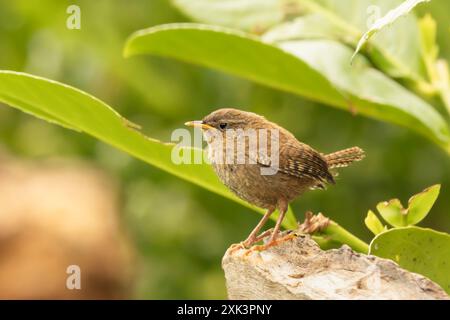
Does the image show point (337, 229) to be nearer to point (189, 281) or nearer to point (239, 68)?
point (239, 68)

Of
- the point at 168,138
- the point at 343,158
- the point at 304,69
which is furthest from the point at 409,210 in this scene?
the point at 168,138

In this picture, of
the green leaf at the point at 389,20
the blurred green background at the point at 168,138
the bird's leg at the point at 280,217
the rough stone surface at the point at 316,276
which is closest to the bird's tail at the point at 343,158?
the bird's leg at the point at 280,217

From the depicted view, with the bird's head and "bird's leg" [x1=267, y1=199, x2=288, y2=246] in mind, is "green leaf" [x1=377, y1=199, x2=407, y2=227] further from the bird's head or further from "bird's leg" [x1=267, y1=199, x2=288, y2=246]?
the bird's head

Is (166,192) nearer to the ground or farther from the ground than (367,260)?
farther from the ground

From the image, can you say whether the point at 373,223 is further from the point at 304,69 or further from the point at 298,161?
the point at 304,69

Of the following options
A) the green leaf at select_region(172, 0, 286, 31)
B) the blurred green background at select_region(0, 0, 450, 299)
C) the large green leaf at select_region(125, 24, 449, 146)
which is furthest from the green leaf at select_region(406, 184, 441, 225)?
the blurred green background at select_region(0, 0, 450, 299)

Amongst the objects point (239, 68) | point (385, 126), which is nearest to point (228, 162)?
point (239, 68)
